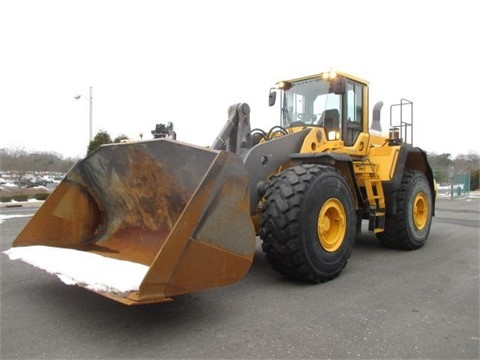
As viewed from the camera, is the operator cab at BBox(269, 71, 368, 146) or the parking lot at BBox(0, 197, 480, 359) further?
the operator cab at BBox(269, 71, 368, 146)

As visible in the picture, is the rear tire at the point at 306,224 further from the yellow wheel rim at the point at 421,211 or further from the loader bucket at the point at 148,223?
the yellow wheel rim at the point at 421,211

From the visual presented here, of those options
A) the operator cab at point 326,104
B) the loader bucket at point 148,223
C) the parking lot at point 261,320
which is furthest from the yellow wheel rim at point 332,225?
the operator cab at point 326,104

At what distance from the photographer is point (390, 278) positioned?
5059 millimetres

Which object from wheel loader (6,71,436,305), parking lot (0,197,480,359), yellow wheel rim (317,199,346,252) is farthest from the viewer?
yellow wheel rim (317,199,346,252)

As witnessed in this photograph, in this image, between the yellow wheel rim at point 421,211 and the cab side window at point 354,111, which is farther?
the yellow wheel rim at point 421,211

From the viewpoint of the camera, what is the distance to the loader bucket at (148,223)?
3195mm

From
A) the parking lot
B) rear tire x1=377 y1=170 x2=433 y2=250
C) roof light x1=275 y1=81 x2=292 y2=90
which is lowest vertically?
the parking lot

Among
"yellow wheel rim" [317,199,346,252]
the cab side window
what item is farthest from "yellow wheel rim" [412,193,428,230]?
"yellow wheel rim" [317,199,346,252]

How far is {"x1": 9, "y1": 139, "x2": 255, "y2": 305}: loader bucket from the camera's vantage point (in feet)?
10.5

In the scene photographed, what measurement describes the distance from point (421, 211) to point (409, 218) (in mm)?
838

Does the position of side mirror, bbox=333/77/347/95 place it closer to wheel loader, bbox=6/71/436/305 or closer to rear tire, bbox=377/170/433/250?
wheel loader, bbox=6/71/436/305

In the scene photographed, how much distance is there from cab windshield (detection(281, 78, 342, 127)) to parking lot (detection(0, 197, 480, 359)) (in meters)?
2.39

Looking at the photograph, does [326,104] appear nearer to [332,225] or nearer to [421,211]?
[332,225]

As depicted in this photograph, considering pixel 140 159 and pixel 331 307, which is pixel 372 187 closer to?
pixel 331 307
